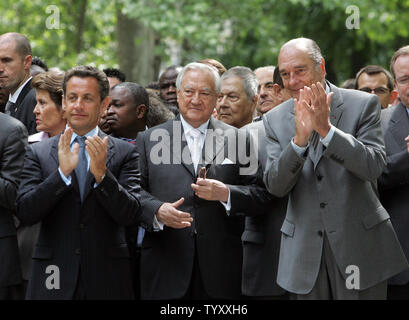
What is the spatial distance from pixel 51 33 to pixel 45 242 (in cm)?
1763

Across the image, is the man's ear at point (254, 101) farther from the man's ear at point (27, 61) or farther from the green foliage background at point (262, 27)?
the green foliage background at point (262, 27)

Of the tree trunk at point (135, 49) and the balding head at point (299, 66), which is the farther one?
the tree trunk at point (135, 49)

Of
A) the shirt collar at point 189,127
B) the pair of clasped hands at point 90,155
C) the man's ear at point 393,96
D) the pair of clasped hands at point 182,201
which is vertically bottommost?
the pair of clasped hands at point 182,201

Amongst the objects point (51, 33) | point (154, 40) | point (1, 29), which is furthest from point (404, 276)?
point (1, 29)

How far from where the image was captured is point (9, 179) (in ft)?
17.2

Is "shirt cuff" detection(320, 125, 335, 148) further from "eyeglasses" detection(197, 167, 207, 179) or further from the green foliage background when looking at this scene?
the green foliage background

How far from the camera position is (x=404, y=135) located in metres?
5.91

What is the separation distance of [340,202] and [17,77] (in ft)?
11.5

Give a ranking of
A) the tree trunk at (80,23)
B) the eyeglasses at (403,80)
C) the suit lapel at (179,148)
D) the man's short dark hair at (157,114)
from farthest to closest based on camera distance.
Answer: the tree trunk at (80,23)
the man's short dark hair at (157,114)
the eyeglasses at (403,80)
the suit lapel at (179,148)

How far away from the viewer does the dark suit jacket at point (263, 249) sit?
19.0 ft

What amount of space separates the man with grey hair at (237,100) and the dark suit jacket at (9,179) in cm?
224
